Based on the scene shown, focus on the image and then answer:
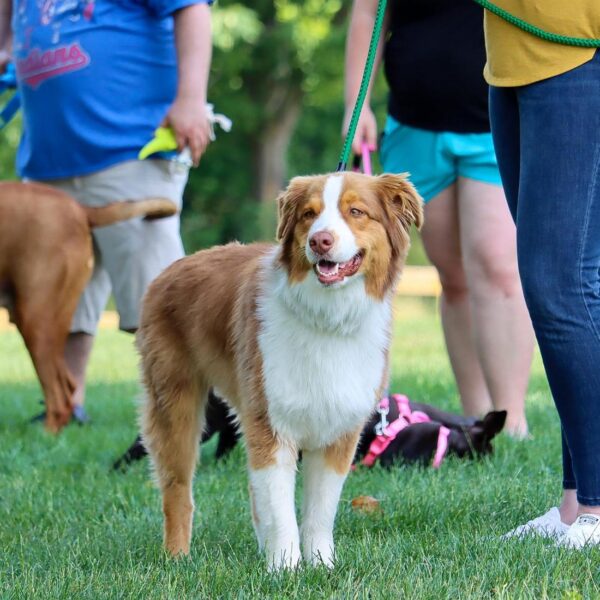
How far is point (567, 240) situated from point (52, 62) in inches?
144

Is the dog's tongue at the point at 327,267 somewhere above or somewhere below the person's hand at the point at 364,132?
below

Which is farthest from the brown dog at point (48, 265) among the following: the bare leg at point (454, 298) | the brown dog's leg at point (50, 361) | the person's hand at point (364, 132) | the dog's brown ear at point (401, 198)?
the dog's brown ear at point (401, 198)

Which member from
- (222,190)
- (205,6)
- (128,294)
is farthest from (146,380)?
(222,190)

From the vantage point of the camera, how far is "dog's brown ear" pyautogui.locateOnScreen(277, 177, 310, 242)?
3738 mm

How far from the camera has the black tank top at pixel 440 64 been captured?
18.8 ft

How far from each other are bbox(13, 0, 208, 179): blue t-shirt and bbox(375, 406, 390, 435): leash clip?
198cm

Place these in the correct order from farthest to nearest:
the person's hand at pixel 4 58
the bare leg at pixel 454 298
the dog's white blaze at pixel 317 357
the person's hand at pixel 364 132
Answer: the person's hand at pixel 4 58
the bare leg at pixel 454 298
the person's hand at pixel 364 132
the dog's white blaze at pixel 317 357

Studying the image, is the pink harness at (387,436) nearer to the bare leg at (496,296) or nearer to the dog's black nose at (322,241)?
the bare leg at (496,296)

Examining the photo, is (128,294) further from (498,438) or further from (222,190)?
(222,190)

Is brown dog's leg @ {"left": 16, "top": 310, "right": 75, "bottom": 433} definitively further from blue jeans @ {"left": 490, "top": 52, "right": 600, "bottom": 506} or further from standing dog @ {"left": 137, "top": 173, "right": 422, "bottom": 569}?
blue jeans @ {"left": 490, "top": 52, "right": 600, "bottom": 506}

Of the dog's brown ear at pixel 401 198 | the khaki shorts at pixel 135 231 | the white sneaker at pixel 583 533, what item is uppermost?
the dog's brown ear at pixel 401 198

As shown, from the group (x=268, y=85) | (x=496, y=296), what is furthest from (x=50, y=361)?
(x=268, y=85)

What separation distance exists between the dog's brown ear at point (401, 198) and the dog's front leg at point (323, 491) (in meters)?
0.76

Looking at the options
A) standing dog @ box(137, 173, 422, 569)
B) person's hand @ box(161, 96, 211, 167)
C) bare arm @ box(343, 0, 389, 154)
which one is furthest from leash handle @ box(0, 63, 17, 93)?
standing dog @ box(137, 173, 422, 569)
